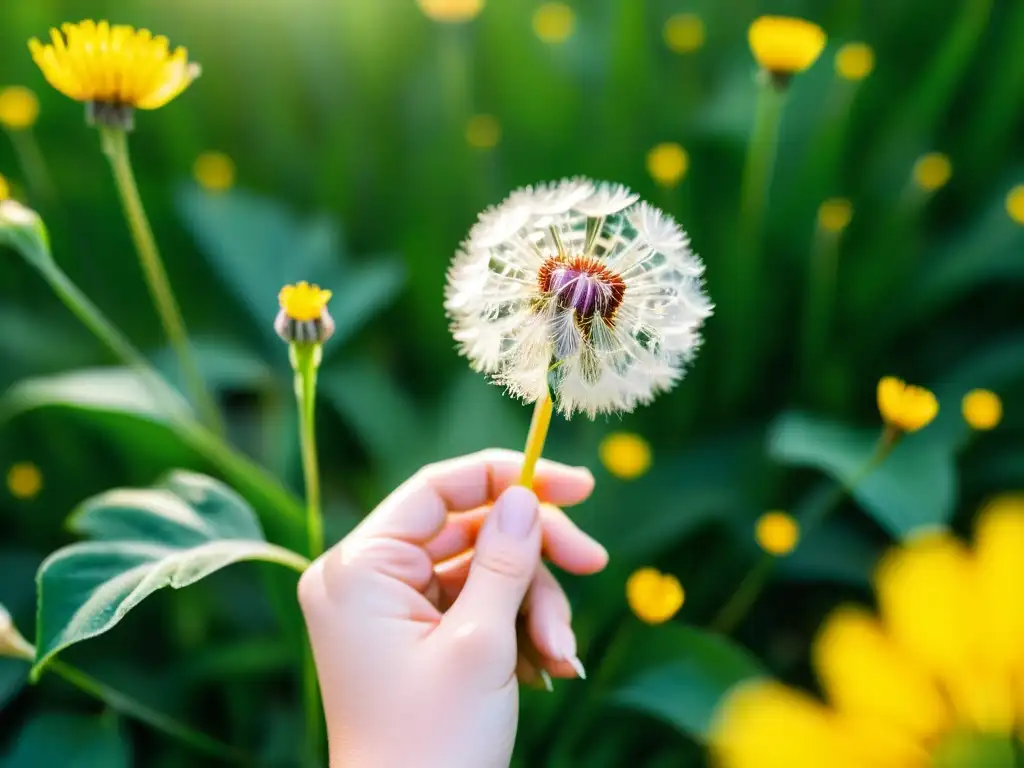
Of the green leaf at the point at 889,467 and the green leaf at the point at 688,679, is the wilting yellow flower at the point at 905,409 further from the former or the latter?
the green leaf at the point at 688,679

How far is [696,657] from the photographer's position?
62 centimetres

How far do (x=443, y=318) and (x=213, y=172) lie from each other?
300 mm

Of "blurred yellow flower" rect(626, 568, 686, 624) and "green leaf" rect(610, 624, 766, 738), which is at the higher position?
"blurred yellow flower" rect(626, 568, 686, 624)

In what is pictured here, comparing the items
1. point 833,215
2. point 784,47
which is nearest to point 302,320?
point 784,47

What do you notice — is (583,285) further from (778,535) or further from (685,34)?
(685,34)

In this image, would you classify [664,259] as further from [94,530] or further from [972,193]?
[972,193]

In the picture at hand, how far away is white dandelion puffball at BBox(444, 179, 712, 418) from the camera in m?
0.42

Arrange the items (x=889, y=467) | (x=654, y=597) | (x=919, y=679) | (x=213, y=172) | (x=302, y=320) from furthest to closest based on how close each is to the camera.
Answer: (x=213, y=172) < (x=889, y=467) < (x=654, y=597) < (x=302, y=320) < (x=919, y=679)

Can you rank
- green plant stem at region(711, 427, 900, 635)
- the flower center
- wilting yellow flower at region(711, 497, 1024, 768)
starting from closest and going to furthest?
wilting yellow flower at region(711, 497, 1024, 768) < the flower center < green plant stem at region(711, 427, 900, 635)

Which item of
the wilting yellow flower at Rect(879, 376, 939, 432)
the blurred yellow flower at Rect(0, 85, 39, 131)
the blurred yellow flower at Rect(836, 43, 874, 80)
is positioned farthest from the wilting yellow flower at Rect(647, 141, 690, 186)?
the blurred yellow flower at Rect(0, 85, 39, 131)

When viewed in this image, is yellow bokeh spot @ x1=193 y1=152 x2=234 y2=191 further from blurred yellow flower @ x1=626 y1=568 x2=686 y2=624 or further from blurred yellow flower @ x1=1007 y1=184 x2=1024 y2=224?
blurred yellow flower @ x1=1007 y1=184 x2=1024 y2=224

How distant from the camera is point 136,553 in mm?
482

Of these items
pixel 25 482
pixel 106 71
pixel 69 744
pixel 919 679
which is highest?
pixel 106 71

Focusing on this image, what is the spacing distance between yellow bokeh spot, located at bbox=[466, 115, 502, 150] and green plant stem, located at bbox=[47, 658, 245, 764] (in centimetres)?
59
